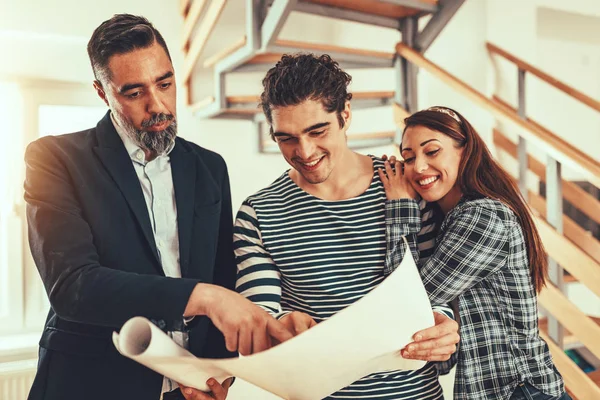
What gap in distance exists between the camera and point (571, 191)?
10.8 feet

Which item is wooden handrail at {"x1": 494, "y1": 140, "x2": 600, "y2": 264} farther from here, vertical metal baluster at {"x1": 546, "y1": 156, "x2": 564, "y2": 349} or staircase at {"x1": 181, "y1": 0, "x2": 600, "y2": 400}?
vertical metal baluster at {"x1": 546, "y1": 156, "x2": 564, "y2": 349}

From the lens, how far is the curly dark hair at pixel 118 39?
1.20m

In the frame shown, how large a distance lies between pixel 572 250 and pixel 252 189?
2029mm

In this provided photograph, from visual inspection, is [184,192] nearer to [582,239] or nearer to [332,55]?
[332,55]

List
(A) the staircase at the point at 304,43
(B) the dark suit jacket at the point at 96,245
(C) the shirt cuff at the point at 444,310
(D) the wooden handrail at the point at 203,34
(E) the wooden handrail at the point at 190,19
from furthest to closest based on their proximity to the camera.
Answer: (E) the wooden handrail at the point at 190,19, (D) the wooden handrail at the point at 203,34, (A) the staircase at the point at 304,43, (C) the shirt cuff at the point at 444,310, (B) the dark suit jacket at the point at 96,245

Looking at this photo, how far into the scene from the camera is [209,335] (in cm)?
131

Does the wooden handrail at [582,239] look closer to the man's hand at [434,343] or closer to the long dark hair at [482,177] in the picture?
the long dark hair at [482,177]

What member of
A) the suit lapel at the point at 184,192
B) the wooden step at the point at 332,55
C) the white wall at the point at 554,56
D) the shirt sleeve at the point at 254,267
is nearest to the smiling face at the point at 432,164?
the shirt sleeve at the point at 254,267

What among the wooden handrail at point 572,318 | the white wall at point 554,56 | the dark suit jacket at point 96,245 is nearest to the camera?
the dark suit jacket at point 96,245

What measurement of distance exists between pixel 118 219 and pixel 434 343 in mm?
692

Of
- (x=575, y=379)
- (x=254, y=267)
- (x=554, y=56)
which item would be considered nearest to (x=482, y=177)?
(x=254, y=267)

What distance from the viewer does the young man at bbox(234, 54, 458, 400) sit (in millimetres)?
1203

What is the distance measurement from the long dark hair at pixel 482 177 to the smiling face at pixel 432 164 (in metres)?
0.02

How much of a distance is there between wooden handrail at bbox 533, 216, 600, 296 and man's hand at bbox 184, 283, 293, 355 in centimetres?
160
